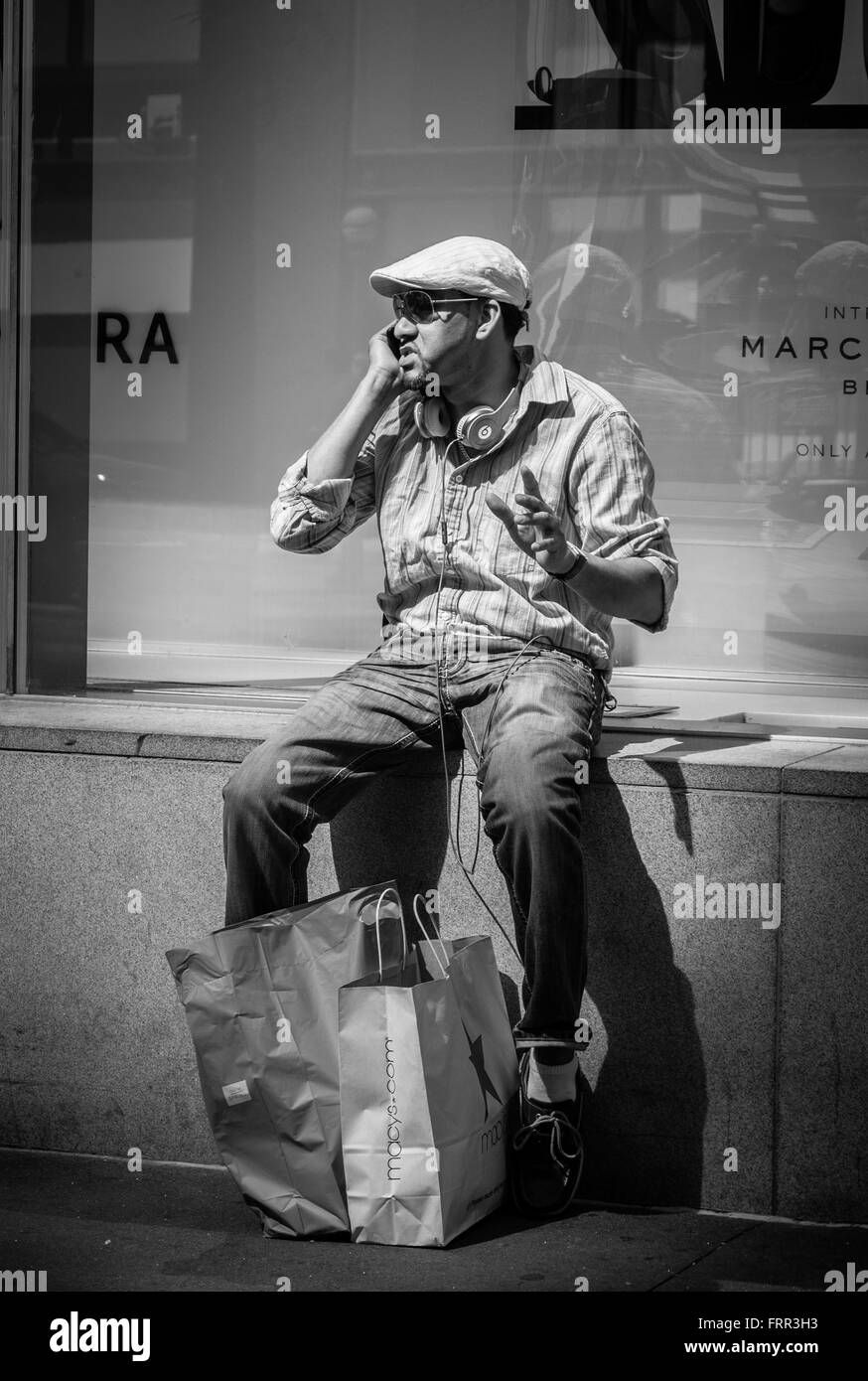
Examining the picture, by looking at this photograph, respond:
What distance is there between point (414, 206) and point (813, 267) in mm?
1158

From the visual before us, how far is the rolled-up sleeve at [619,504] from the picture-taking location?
3.47 meters

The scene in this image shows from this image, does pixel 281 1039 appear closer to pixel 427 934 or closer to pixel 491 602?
pixel 427 934

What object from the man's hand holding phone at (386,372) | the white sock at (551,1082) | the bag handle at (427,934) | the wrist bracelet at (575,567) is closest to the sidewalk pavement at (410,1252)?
the white sock at (551,1082)

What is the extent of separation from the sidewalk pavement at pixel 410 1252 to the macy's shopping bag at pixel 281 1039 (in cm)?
15

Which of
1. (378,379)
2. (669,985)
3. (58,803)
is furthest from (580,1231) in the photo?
(378,379)

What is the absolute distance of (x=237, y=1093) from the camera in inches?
130

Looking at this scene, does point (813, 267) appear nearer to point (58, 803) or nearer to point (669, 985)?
point (669, 985)

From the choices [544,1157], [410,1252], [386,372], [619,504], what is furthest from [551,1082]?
[386,372]

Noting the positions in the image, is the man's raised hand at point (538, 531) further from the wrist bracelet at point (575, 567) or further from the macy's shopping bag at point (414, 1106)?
the macy's shopping bag at point (414, 1106)

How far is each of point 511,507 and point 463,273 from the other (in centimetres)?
53

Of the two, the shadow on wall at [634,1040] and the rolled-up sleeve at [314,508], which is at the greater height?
the rolled-up sleeve at [314,508]

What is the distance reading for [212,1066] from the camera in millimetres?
3314

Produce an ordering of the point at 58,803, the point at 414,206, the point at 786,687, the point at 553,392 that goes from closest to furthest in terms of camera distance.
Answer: the point at 553,392
the point at 58,803
the point at 786,687
the point at 414,206

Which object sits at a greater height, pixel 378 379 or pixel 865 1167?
pixel 378 379
